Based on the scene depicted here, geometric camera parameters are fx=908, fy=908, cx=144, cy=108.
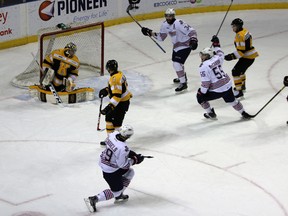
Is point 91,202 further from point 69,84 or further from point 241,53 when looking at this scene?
point 241,53

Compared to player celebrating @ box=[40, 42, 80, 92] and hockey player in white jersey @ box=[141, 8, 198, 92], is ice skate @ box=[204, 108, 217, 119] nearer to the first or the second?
hockey player in white jersey @ box=[141, 8, 198, 92]

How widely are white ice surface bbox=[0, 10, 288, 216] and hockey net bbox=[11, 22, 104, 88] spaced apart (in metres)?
0.26

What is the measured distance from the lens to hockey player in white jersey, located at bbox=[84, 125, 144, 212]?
328 inches

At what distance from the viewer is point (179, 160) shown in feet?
32.3

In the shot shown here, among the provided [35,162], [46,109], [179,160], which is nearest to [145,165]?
[179,160]

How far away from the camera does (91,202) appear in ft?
27.9

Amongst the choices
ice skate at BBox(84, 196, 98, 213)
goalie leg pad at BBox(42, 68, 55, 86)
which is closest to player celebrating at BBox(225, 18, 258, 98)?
goalie leg pad at BBox(42, 68, 55, 86)

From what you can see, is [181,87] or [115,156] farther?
[181,87]

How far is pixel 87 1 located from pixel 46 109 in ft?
11.9

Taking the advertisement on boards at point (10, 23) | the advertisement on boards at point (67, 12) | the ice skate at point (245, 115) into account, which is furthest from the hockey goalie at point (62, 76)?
the advertisement on boards at point (67, 12)

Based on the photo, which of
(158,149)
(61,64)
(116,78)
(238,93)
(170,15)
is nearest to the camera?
(116,78)

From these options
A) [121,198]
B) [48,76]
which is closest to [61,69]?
[48,76]

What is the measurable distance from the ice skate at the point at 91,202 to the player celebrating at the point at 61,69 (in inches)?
129

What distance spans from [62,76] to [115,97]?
2.05 metres
